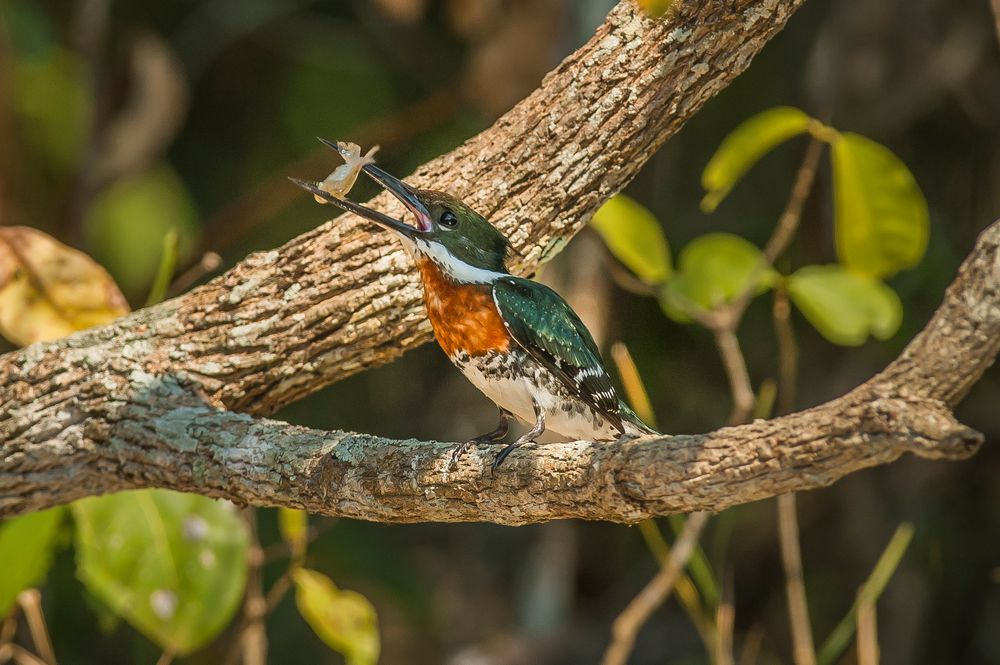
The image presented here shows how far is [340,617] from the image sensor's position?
311 centimetres

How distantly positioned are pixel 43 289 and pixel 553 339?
1.15m

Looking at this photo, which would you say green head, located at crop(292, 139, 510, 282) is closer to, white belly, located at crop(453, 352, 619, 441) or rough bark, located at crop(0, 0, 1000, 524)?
rough bark, located at crop(0, 0, 1000, 524)

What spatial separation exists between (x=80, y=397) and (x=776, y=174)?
12.1 feet

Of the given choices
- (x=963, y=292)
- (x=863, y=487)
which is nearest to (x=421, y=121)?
(x=863, y=487)

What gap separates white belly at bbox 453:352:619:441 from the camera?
2.54 m

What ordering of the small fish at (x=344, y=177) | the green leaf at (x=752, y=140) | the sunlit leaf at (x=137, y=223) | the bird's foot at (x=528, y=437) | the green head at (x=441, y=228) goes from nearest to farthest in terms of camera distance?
1. the bird's foot at (x=528, y=437)
2. the small fish at (x=344, y=177)
3. the green head at (x=441, y=228)
4. the green leaf at (x=752, y=140)
5. the sunlit leaf at (x=137, y=223)

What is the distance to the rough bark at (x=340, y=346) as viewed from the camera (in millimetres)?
2150

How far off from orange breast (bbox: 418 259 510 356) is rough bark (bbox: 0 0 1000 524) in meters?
0.07

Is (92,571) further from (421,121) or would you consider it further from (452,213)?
(421,121)

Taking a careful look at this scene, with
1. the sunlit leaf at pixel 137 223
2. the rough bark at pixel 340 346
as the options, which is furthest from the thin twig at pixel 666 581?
the sunlit leaf at pixel 137 223

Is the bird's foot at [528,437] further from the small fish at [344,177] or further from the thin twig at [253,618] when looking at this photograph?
the thin twig at [253,618]

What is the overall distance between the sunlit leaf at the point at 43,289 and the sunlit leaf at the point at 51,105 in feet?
8.91

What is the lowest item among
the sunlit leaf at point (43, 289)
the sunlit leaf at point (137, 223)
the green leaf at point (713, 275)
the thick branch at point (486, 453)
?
the thick branch at point (486, 453)

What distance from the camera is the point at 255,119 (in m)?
6.57
